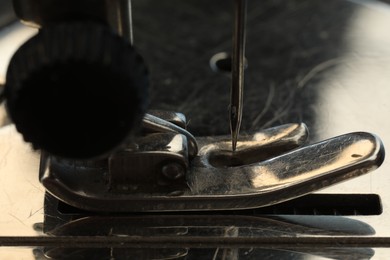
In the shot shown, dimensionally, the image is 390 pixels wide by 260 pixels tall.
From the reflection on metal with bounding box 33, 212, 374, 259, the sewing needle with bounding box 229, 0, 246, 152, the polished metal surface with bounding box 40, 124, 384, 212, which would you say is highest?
the sewing needle with bounding box 229, 0, 246, 152

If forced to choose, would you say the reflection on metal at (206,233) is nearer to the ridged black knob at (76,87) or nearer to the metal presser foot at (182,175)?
the metal presser foot at (182,175)

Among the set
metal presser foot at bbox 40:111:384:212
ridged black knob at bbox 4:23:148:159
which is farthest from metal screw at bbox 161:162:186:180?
ridged black knob at bbox 4:23:148:159

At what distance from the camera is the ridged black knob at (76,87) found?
492mm

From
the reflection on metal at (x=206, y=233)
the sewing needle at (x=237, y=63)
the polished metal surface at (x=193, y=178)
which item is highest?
the sewing needle at (x=237, y=63)

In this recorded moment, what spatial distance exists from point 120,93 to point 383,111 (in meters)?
0.39

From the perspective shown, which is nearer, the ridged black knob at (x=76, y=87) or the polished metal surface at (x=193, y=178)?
the ridged black knob at (x=76, y=87)

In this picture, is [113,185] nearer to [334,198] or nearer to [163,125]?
[163,125]

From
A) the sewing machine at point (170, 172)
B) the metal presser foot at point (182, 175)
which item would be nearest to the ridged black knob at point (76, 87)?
the sewing machine at point (170, 172)

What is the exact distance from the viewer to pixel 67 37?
0.50 m

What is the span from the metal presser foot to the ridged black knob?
11 centimetres

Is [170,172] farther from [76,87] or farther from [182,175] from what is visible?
[76,87]

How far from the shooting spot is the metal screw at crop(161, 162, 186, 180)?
632 mm

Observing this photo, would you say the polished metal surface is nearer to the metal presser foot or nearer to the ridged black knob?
the metal presser foot

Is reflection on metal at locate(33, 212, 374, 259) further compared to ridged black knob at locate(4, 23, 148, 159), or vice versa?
reflection on metal at locate(33, 212, 374, 259)
